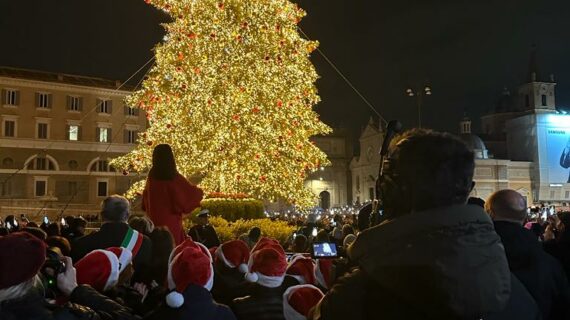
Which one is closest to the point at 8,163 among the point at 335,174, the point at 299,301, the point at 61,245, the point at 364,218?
the point at 61,245

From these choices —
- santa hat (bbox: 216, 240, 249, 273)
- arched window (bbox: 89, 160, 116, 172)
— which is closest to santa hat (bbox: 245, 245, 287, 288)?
santa hat (bbox: 216, 240, 249, 273)

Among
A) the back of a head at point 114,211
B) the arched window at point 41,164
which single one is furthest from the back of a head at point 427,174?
the arched window at point 41,164

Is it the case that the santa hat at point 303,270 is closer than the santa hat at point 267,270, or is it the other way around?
the santa hat at point 267,270

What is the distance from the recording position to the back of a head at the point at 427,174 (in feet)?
5.49

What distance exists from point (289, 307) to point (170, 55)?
1475 cm

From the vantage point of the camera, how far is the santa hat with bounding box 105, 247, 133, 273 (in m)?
3.93

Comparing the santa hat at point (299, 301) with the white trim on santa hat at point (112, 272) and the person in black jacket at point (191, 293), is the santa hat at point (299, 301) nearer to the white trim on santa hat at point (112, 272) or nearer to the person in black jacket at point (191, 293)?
the person in black jacket at point (191, 293)

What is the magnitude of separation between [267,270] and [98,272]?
1.20m

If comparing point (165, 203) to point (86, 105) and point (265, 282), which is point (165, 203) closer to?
point (265, 282)

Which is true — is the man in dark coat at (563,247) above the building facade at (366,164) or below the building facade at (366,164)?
below

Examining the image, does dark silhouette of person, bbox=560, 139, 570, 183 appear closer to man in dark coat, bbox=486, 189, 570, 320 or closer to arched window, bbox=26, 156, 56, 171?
arched window, bbox=26, 156, 56, 171

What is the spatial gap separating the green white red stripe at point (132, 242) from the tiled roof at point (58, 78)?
4721cm

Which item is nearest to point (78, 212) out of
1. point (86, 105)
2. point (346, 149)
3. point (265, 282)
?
point (86, 105)

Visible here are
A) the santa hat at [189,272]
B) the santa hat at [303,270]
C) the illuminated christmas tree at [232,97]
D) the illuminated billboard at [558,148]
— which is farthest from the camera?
the illuminated billboard at [558,148]
